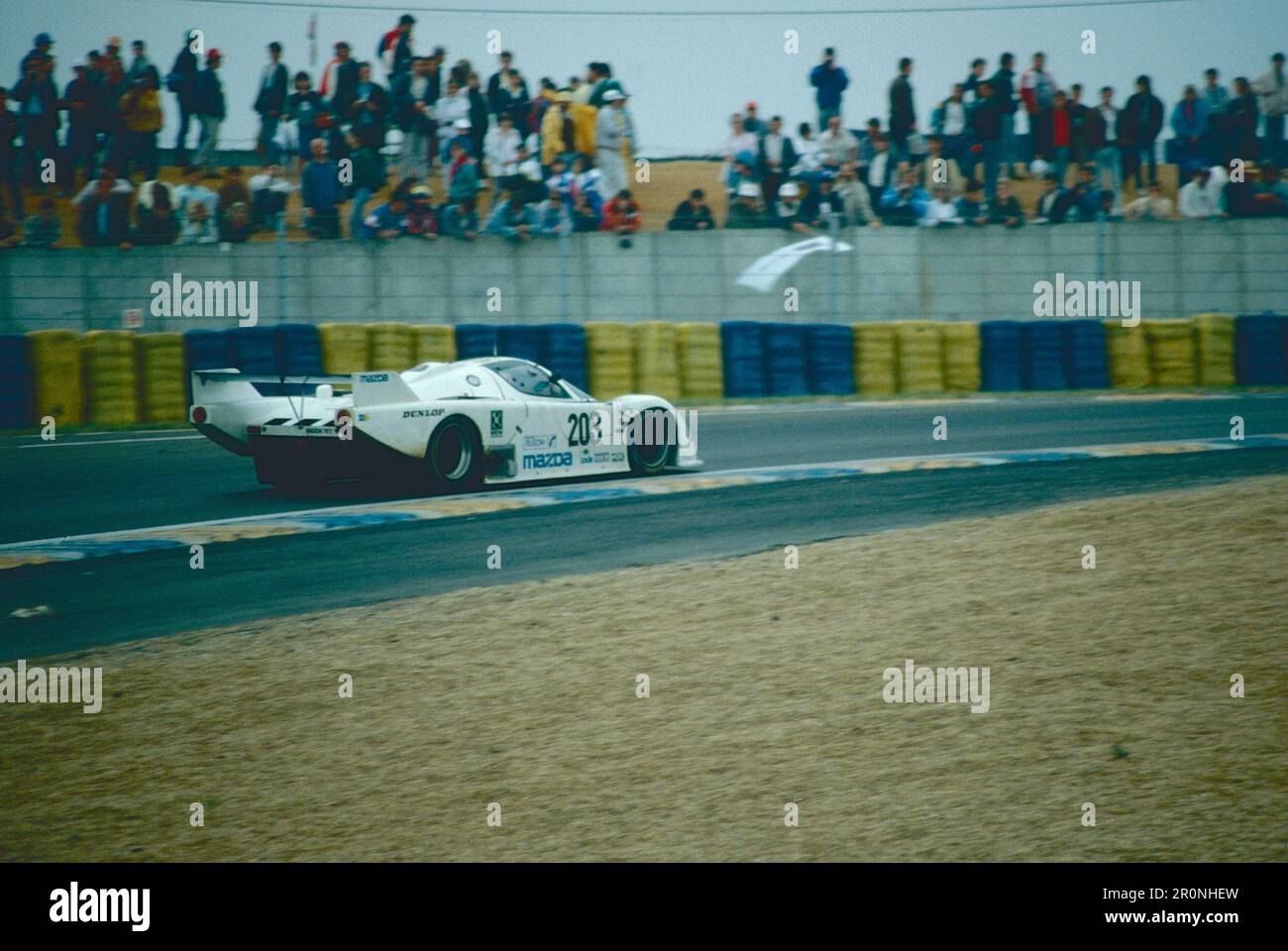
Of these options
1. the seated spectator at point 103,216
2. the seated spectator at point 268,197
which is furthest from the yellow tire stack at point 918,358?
the seated spectator at point 103,216

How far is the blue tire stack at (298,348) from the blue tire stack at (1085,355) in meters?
9.04

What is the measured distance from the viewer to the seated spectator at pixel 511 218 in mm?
18812

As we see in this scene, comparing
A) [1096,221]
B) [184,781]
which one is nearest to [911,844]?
[184,781]

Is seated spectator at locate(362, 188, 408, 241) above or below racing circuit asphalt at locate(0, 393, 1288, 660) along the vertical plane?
above

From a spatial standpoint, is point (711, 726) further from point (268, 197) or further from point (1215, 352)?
point (1215, 352)

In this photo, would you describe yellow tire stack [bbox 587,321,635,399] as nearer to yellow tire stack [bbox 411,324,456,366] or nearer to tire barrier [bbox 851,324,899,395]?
yellow tire stack [bbox 411,324,456,366]

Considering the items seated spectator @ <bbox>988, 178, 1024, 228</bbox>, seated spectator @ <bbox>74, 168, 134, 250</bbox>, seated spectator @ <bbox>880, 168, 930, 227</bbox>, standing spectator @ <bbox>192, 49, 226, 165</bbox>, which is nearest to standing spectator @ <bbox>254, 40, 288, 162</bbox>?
standing spectator @ <bbox>192, 49, 226, 165</bbox>

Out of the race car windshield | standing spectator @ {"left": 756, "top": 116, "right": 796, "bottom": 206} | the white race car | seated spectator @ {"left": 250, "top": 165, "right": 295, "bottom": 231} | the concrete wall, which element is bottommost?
the white race car

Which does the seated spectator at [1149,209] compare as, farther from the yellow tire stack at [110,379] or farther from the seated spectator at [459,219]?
the yellow tire stack at [110,379]

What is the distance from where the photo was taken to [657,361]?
17.4 meters

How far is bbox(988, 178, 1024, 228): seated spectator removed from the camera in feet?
63.5

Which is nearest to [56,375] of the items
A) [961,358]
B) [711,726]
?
[961,358]

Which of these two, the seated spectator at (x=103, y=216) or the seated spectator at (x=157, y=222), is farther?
the seated spectator at (x=157, y=222)

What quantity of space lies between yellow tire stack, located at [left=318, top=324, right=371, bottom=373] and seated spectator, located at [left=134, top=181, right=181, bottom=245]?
8.82 ft
